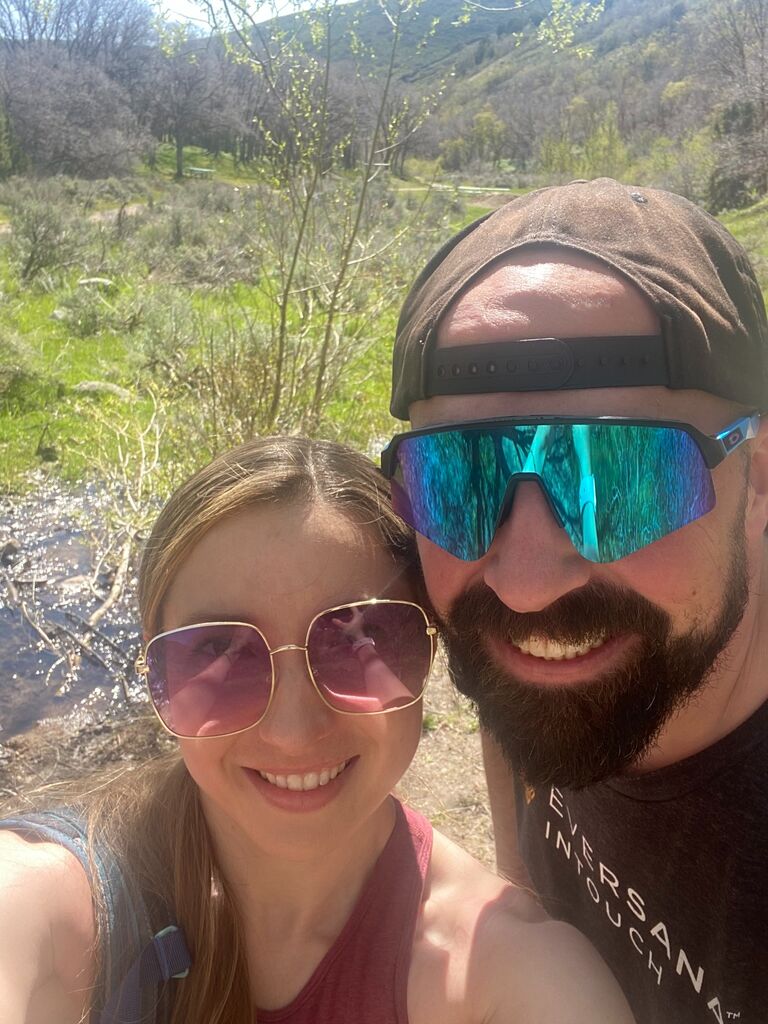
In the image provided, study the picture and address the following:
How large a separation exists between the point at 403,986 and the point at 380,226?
5.26 metres

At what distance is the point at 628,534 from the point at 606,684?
0.84ft

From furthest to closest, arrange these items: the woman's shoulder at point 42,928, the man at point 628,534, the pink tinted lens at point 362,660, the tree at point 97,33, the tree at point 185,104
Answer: the tree at point 97,33 < the tree at point 185,104 < the pink tinted lens at point 362,660 < the man at point 628,534 < the woman's shoulder at point 42,928

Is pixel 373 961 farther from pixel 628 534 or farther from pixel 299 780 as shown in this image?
pixel 628 534

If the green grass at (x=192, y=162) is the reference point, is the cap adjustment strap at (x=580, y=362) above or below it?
below

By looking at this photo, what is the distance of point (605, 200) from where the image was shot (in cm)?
132

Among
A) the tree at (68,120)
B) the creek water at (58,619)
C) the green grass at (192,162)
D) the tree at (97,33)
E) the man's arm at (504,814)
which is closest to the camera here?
the man's arm at (504,814)

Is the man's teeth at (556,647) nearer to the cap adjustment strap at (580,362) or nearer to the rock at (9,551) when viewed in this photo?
the cap adjustment strap at (580,362)

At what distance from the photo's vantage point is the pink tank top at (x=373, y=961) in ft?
4.06

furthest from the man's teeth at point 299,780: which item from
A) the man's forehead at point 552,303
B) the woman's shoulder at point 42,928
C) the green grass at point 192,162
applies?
the green grass at point 192,162

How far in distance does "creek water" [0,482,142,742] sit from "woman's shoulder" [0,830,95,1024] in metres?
2.97

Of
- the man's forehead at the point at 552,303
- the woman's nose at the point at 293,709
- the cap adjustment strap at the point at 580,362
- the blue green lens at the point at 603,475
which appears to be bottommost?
the woman's nose at the point at 293,709

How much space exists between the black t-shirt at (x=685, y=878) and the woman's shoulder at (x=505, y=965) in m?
0.16

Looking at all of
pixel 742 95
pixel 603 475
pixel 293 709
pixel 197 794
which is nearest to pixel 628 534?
pixel 603 475

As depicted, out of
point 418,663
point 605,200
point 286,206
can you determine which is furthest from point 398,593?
point 286,206
